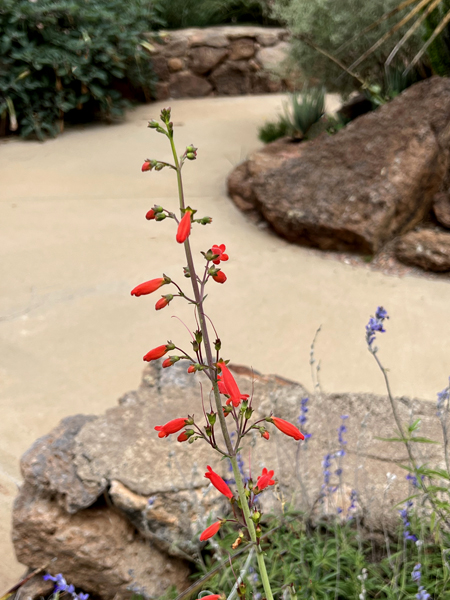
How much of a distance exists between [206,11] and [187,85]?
6.04ft

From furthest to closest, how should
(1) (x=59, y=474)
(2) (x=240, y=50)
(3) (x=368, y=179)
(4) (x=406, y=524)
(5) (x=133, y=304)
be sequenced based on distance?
(2) (x=240, y=50) → (3) (x=368, y=179) → (5) (x=133, y=304) → (1) (x=59, y=474) → (4) (x=406, y=524)

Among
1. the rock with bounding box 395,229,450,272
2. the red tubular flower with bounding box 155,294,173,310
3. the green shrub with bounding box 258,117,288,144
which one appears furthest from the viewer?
the green shrub with bounding box 258,117,288,144

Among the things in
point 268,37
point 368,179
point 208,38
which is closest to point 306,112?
point 368,179

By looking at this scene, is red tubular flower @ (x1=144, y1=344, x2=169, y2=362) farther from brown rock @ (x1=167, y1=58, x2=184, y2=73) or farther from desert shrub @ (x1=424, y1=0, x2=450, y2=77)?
brown rock @ (x1=167, y1=58, x2=184, y2=73)

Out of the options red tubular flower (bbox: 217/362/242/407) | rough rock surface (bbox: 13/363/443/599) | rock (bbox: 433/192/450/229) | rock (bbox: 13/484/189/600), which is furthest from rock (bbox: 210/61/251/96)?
red tubular flower (bbox: 217/362/242/407)

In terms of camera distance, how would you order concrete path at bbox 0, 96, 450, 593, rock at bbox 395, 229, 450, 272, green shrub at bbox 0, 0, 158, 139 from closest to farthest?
concrete path at bbox 0, 96, 450, 593 < rock at bbox 395, 229, 450, 272 < green shrub at bbox 0, 0, 158, 139

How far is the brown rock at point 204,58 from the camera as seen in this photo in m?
8.82

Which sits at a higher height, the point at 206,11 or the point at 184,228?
the point at 184,228

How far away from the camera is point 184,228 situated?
2.61 ft

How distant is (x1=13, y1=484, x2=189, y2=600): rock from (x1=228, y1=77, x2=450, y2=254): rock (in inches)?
122

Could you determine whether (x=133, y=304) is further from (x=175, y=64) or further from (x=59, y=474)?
(x=175, y=64)

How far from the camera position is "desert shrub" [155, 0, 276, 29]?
969 cm

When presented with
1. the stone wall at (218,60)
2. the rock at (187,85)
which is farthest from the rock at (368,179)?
the rock at (187,85)

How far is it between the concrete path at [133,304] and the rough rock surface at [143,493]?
387mm
